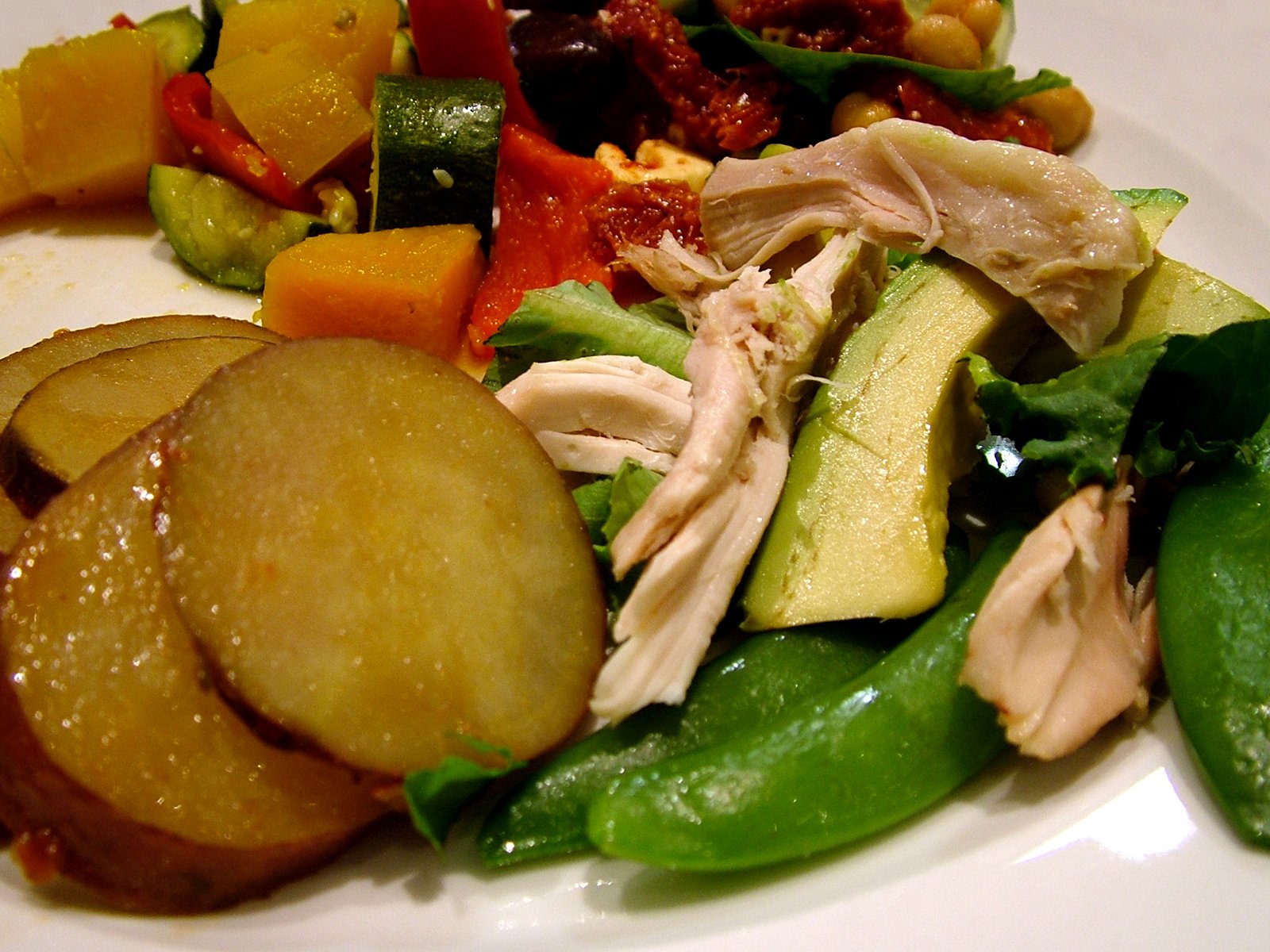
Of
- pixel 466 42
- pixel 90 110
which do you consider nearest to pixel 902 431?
pixel 466 42

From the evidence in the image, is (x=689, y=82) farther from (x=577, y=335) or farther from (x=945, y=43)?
(x=577, y=335)

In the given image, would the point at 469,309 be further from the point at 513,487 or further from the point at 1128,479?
the point at 1128,479

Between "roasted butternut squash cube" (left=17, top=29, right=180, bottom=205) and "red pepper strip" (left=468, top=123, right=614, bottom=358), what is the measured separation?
1357 mm

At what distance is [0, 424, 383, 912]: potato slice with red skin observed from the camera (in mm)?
1613

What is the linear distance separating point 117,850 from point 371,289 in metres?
1.90

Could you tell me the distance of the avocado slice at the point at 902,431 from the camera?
2.07 meters

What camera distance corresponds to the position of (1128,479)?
7.30ft

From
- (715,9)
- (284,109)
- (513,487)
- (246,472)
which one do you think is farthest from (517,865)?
(715,9)

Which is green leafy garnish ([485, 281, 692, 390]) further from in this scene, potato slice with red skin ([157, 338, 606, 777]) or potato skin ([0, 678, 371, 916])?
potato skin ([0, 678, 371, 916])

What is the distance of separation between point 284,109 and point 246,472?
2.25 meters

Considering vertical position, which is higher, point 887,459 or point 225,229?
point 887,459

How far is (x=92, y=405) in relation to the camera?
221cm

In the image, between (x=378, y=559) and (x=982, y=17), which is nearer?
(x=378, y=559)

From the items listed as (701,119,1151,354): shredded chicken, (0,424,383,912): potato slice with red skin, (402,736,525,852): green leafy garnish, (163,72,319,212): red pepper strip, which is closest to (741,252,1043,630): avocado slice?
(701,119,1151,354): shredded chicken
